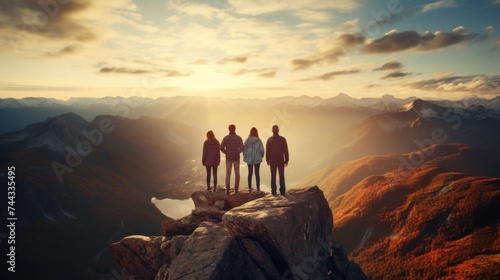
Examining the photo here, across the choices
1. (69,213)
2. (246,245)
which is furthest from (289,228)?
(69,213)

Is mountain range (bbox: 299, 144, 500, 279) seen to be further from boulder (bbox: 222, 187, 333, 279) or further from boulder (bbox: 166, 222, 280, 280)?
boulder (bbox: 166, 222, 280, 280)

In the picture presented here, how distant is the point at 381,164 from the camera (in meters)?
175

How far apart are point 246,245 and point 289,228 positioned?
3.00 m

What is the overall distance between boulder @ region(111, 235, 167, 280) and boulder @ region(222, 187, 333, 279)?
21.9 ft

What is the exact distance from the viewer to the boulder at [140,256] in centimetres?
2102

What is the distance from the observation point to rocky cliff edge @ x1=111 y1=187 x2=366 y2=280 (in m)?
16.4

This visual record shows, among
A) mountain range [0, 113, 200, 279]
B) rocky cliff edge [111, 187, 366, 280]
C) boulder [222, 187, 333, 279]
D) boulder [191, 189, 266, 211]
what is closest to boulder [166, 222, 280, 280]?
rocky cliff edge [111, 187, 366, 280]

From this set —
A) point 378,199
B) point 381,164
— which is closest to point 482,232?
point 378,199

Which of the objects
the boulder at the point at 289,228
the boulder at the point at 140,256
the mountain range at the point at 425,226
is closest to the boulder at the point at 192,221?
the boulder at the point at 140,256

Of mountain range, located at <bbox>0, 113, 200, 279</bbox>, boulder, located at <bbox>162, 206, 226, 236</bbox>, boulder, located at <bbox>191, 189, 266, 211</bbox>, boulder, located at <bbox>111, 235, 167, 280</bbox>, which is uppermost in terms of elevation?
boulder, located at <bbox>191, 189, 266, 211</bbox>

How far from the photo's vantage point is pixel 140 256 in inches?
858

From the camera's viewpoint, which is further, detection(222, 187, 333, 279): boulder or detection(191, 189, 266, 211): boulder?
detection(191, 189, 266, 211): boulder

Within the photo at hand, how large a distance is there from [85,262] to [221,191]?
9661 centimetres

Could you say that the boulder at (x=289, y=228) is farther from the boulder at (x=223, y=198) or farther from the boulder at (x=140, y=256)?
the boulder at (x=140, y=256)
